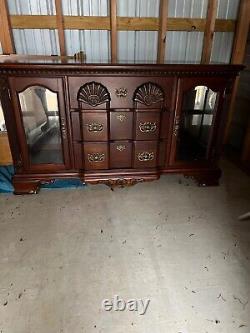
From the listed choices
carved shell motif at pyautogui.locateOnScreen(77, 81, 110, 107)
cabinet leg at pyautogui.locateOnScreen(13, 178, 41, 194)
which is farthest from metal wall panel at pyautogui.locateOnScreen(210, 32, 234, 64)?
cabinet leg at pyautogui.locateOnScreen(13, 178, 41, 194)

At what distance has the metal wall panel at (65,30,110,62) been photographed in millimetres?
2012

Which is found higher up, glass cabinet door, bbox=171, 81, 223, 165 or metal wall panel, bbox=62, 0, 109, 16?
metal wall panel, bbox=62, 0, 109, 16

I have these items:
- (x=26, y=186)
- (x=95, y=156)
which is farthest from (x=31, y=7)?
(x=26, y=186)

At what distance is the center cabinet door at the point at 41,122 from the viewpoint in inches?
61.7

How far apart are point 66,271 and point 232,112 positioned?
6.82 ft

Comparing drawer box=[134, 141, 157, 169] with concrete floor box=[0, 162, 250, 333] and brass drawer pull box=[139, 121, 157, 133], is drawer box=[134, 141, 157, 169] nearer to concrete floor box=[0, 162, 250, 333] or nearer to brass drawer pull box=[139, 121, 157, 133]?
brass drawer pull box=[139, 121, 157, 133]

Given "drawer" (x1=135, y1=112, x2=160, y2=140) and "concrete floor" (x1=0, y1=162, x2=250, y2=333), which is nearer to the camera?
"concrete floor" (x1=0, y1=162, x2=250, y2=333)

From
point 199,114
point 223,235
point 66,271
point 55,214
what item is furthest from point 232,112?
point 66,271

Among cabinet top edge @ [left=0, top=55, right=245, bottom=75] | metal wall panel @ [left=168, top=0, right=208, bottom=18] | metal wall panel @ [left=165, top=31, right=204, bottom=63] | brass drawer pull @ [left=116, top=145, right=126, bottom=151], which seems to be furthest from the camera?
metal wall panel @ [left=165, top=31, right=204, bottom=63]

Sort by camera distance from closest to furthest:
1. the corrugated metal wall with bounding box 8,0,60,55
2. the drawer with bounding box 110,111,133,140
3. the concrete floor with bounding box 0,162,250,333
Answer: the concrete floor with bounding box 0,162,250,333
the drawer with bounding box 110,111,133,140
the corrugated metal wall with bounding box 8,0,60,55

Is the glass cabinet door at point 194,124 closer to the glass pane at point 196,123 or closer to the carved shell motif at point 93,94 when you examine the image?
the glass pane at point 196,123

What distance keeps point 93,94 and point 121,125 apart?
27 cm

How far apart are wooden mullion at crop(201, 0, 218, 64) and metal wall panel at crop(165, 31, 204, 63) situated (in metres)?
0.04

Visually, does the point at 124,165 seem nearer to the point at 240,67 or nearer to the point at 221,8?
the point at 240,67
